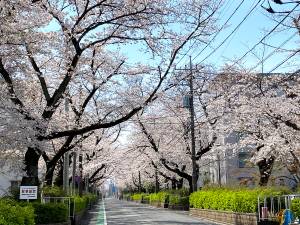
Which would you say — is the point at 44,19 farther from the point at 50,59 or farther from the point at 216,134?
the point at 216,134

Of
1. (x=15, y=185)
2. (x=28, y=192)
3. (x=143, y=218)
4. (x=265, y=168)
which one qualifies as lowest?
(x=143, y=218)

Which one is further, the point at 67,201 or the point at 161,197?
the point at 161,197

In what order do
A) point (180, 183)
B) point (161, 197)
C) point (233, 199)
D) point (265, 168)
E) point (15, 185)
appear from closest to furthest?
1. point (233, 199)
2. point (265, 168)
3. point (15, 185)
4. point (180, 183)
5. point (161, 197)

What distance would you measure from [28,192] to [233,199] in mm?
10307

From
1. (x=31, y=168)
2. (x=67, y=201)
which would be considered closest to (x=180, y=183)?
(x=67, y=201)

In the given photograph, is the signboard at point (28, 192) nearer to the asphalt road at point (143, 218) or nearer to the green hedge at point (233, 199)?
the asphalt road at point (143, 218)

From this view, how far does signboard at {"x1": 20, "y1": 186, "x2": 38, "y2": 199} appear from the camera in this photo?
16.7 m

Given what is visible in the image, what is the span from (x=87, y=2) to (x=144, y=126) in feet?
76.7

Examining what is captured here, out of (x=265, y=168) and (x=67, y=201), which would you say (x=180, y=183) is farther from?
(x=67, y=201)

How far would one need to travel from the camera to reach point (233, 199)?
72.6 feet

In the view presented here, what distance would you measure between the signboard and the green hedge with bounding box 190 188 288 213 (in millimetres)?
9322

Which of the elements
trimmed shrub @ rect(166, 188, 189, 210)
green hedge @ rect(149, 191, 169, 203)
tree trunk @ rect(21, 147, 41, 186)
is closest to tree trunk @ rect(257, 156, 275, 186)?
trimmed shrub @ rect(166, 188, 189, 210)

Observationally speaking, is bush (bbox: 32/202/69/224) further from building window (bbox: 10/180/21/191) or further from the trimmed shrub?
the trimmed shrub

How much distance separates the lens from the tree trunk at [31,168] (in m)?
18.0
